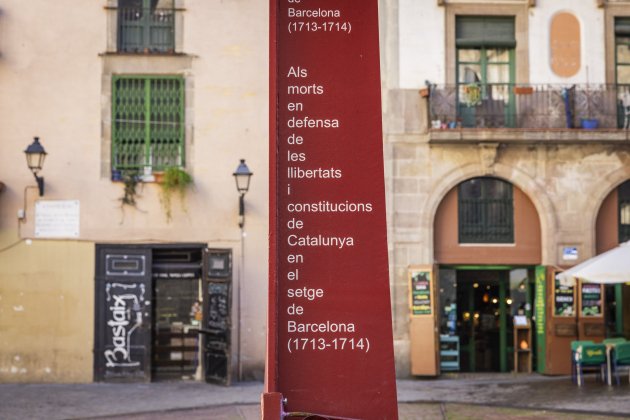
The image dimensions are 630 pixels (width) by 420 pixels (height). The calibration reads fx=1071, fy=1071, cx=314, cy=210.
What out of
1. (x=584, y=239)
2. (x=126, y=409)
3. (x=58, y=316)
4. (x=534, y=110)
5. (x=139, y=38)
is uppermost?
(x=139, y=38)

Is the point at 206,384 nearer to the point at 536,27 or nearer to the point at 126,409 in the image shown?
the point at 126,409

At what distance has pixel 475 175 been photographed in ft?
64.4

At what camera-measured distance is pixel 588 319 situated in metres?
19.2

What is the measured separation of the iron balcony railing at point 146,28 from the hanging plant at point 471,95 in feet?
17.6

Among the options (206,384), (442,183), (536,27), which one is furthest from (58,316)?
(536,27)

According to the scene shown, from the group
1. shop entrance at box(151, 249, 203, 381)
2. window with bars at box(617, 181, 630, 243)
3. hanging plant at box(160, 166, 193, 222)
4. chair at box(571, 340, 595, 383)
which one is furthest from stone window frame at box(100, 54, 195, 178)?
window with bars at box(617, 181, 630, 243)

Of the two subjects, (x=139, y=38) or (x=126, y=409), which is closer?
→ (x=126, y=409)

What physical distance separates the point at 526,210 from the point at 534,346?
2.52m

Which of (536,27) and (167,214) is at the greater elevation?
(536,27)

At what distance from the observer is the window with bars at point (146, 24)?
63.4ft

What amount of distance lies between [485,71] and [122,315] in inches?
314

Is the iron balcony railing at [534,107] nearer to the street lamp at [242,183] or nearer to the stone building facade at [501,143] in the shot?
the stone building facade at [501,143]

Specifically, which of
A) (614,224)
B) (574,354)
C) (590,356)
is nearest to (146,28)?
(614,224)

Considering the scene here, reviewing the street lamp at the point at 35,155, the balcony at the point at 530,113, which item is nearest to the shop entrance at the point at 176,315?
the street lamp at the point at 35,155
